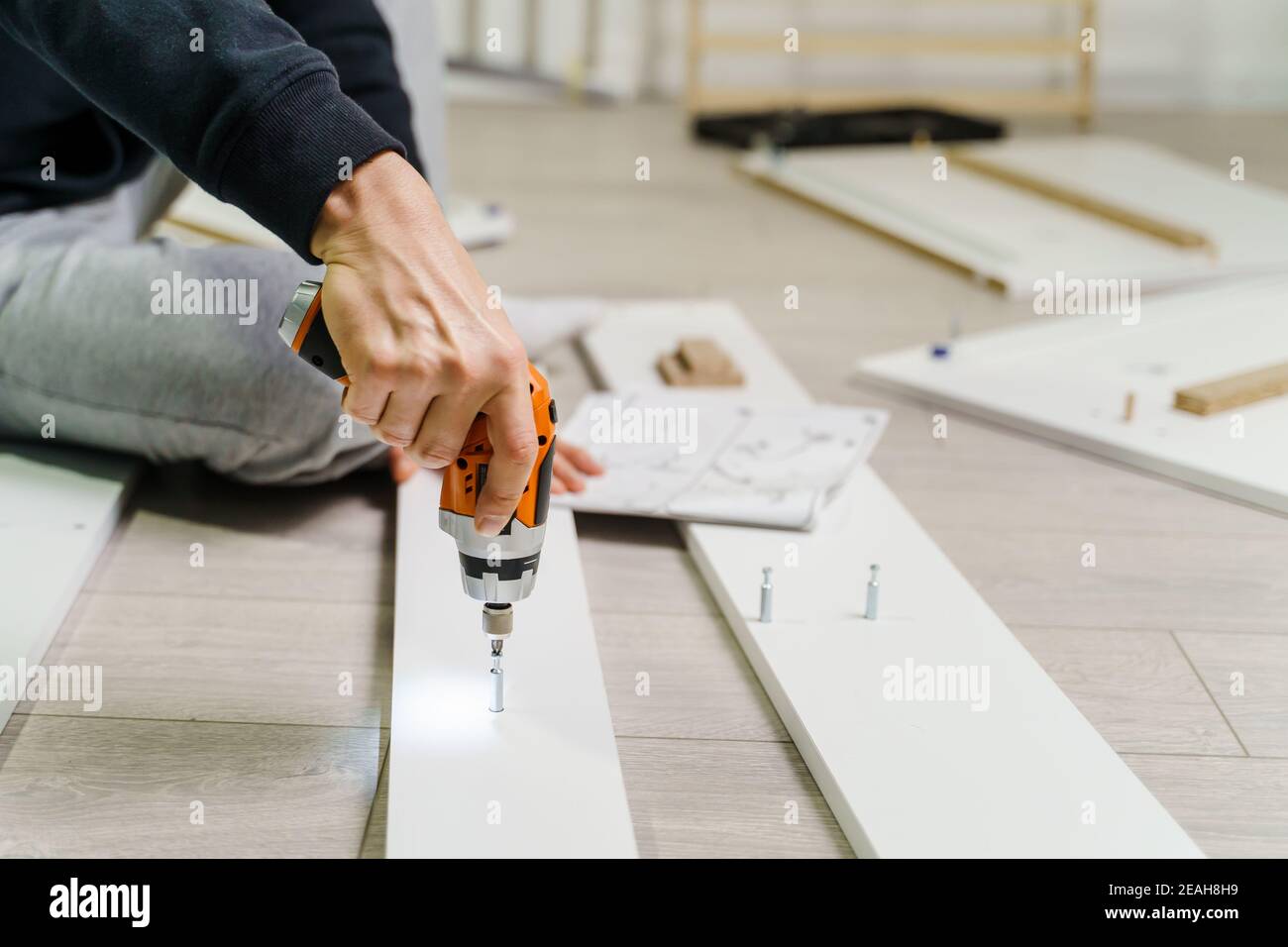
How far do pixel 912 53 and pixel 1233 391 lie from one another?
9.05 feet

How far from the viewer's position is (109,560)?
150 cm

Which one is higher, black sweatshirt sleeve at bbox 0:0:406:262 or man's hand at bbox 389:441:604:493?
black sweatshirt sleeve at bbox 0:0:406:262

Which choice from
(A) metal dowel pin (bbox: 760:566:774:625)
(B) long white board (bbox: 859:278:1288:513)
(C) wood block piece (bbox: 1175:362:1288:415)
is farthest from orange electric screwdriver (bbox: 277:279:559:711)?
(C) wood block piece (bbox: 1175:362:1288:415)

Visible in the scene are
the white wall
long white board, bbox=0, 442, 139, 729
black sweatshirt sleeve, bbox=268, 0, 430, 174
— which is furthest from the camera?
the white wall

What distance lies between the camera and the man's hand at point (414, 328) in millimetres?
941

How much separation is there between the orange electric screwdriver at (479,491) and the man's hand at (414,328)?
24mm

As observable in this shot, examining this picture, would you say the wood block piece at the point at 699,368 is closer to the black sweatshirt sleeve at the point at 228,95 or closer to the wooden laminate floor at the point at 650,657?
the wooden laminate floor at the point at 650,657

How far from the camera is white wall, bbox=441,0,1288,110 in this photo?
429 centimetres

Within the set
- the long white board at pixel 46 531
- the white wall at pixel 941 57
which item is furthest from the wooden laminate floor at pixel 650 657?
the white wall at pixel 941 57

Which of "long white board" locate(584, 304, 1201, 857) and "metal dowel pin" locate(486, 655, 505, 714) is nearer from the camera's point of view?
"long white board" locate(584, 304, 1201, 857)

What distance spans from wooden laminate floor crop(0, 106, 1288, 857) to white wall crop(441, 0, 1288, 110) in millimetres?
2448

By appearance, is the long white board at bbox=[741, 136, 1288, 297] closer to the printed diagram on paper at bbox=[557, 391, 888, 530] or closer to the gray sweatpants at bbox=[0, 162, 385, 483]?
the printed diagram on paper at bbox=[557, 391, 888, 530]
